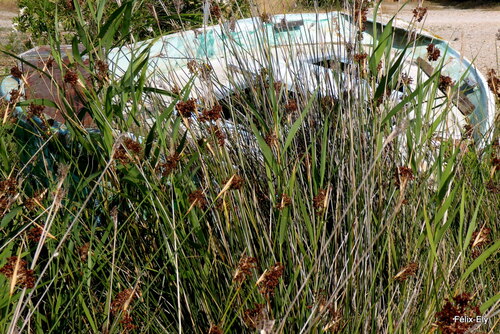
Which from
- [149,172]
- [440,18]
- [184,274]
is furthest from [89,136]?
[440,18]

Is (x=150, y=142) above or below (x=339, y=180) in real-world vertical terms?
above

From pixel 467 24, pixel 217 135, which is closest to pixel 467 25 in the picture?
pixel 467 24

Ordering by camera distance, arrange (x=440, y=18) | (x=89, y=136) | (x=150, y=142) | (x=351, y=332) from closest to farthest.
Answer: (x=351, y=332)
(x=150, y=142)
(x=89, y=136)
(x=440, y=18)

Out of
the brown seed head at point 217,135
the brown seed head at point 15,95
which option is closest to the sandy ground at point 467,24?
the brown seed head at point 217,135

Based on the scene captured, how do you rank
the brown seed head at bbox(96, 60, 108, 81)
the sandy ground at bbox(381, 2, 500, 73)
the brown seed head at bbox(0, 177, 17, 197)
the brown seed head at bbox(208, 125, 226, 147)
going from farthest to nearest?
1. the sandy ground at bbox(381, 2, 500, 73)
2. the brown seed head at bbox(96, 60, 108, 81)
3. the brown seed head at bbox(208, 125, 226, 147)
4. the brown seed head at bbox(0, 177, 17, 197)

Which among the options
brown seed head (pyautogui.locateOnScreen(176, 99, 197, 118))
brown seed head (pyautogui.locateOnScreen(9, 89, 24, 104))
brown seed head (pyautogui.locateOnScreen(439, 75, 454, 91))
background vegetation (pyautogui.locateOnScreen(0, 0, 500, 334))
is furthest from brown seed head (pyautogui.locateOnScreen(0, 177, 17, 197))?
brown seed head (pyautogui.locateOnScreen(439, 75, 454, 91))

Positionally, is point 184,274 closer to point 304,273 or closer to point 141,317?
point 141,317

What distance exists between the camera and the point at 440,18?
11.5 meters

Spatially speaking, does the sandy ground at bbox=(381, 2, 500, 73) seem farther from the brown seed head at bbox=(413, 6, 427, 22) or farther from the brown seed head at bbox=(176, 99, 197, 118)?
the brown seed head at bbox=(176, 99, 197, 118)

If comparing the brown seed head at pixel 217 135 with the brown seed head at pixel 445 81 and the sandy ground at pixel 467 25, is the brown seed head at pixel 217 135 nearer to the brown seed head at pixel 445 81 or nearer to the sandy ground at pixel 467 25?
the brown seed head at pixel 445 81

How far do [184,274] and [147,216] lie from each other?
0.23 meters

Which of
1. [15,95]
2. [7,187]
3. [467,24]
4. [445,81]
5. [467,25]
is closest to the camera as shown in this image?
[7,187]

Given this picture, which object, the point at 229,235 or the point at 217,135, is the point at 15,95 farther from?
the point at 229,235

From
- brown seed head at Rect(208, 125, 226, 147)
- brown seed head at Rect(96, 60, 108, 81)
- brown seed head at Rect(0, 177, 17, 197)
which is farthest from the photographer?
brown seed head at Rect(96, 60, 108, 81)
